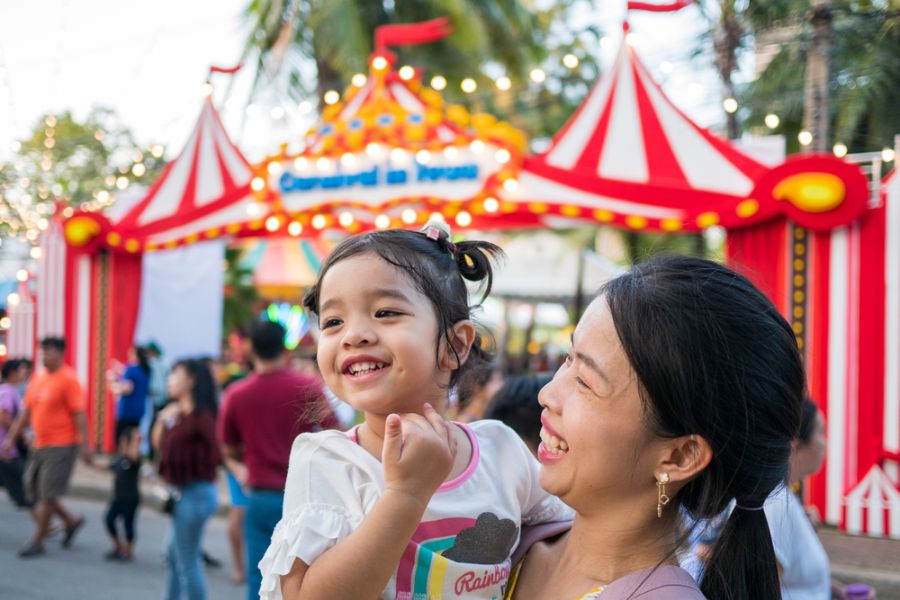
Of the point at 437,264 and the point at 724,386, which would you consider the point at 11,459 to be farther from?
the point at 724,386

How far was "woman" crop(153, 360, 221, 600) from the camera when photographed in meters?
4.73

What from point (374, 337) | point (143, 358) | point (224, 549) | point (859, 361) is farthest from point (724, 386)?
point (143, 358)

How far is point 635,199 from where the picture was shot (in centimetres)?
734

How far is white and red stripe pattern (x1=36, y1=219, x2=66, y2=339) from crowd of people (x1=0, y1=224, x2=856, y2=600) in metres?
9.41

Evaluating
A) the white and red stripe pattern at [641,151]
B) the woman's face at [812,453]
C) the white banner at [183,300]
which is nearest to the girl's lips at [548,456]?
the woman's face at [812,453]

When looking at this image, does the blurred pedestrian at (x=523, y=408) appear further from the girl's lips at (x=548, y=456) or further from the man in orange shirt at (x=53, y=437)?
the man in orange shirt at (x=53, y=437)

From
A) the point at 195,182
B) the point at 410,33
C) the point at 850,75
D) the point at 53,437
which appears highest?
the point at 410,33

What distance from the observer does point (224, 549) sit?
6.91m

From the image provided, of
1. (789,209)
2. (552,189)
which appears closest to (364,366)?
(789,209)

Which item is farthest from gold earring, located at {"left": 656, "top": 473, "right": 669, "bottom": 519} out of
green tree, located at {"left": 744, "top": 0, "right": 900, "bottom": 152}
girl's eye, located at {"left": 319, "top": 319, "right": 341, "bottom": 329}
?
green tree, located at {"left": 744, "top": 0, "right": 900, "bottom": 152}

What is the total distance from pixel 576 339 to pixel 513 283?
1417 centimetres

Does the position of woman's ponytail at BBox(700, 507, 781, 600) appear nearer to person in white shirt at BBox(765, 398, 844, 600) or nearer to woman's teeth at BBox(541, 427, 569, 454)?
woman's teeth at BBox(541, 427, 569, 454)

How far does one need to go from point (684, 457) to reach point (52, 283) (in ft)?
34.8

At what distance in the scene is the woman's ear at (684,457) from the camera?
4.14 feet
